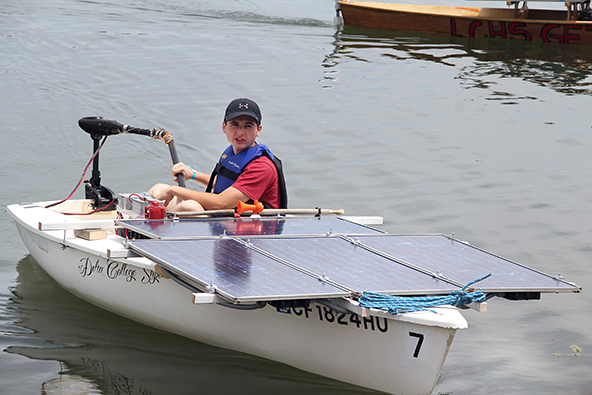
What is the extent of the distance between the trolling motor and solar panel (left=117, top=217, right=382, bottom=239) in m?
0.91

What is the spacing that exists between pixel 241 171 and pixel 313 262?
1.54 meters

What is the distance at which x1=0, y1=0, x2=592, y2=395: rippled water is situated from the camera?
19.0 feet

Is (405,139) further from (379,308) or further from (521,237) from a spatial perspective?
(379,308)

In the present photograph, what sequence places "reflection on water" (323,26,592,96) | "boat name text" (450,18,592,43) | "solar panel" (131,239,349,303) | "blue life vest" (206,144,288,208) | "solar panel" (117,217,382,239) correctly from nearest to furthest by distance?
"solar panel" (131,239,349,303), "solar panel" (117,217,382,239), "blue life vest" (206,144,288,208), "reflection on water" (323,26,592,96), "boat name text" (450,18,592,43)

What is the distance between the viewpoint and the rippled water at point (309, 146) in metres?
5.78

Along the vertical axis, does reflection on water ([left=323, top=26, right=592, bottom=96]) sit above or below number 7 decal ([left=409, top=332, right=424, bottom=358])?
above

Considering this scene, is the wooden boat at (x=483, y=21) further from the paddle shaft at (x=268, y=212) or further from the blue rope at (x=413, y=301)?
the blue rope at (x=413, y=301)

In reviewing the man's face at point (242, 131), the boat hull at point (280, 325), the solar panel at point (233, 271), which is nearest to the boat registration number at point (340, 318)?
the boat hull at point (280, 325)

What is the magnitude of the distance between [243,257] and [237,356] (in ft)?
3.75

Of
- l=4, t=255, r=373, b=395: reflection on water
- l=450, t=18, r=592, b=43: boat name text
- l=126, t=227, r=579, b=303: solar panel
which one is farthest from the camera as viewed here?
l=450, t=18, r=592, b=43: boat name text

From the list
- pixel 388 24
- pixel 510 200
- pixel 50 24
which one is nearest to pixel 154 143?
pixel 510 200

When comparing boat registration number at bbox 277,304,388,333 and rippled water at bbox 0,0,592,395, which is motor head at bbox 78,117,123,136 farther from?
boat registration number at bbox 277,304,388,333

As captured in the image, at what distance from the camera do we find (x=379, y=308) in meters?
4.32

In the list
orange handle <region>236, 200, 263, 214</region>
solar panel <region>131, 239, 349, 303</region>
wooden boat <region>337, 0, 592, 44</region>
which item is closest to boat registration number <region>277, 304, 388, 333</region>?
solar panel <region>131, 239, 349, 303</region>
